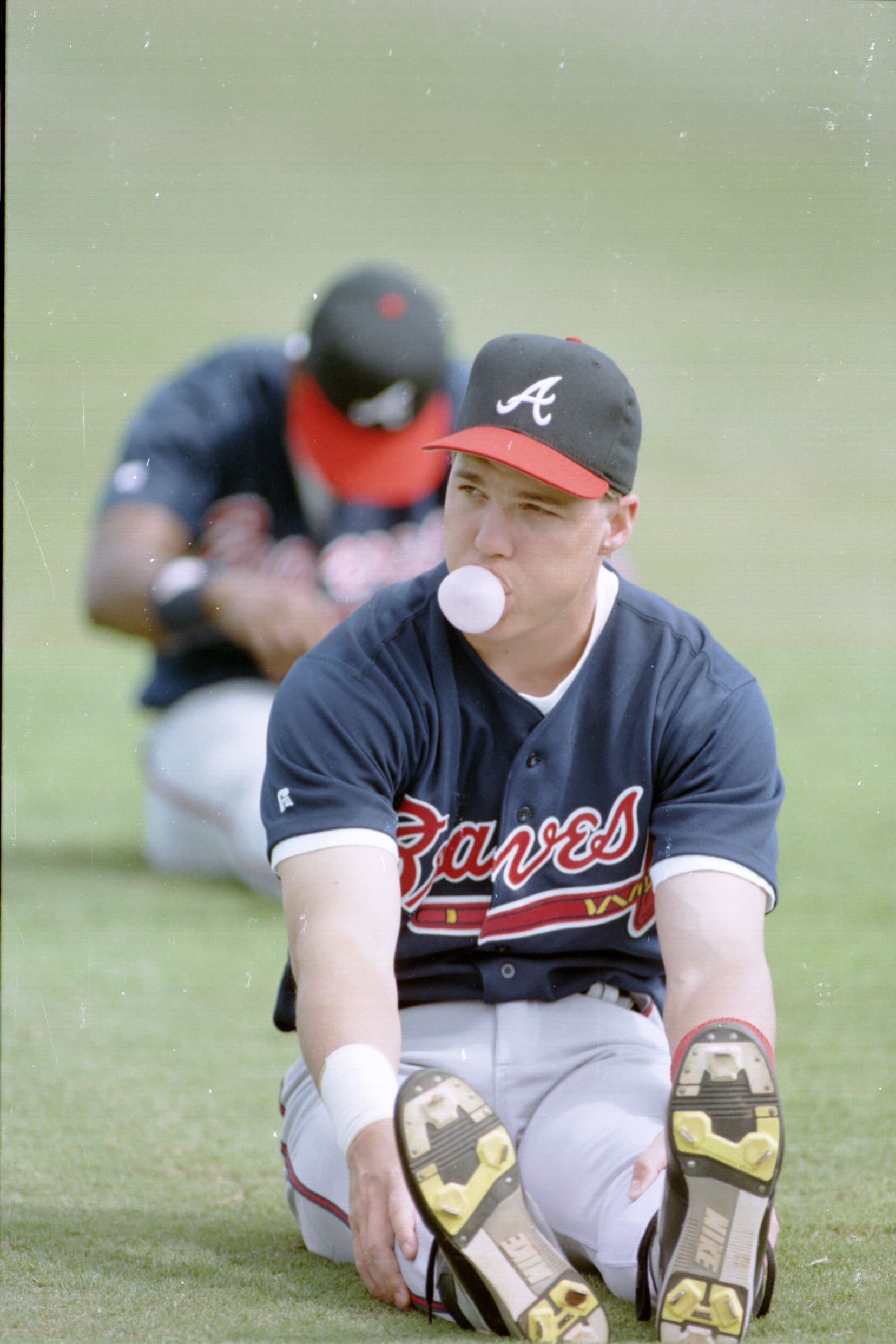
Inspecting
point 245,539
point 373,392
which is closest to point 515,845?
point 373,392

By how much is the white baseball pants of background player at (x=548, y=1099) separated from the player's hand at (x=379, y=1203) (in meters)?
0.16

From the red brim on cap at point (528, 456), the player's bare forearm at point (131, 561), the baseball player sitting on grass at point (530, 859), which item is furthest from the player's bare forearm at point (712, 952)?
the player's bare forearm at point (131, 561)

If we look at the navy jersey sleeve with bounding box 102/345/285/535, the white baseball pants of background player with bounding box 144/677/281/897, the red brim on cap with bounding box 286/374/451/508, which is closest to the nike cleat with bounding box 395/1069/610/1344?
the white baseball pants of background player with bounding box 144/677/281/897

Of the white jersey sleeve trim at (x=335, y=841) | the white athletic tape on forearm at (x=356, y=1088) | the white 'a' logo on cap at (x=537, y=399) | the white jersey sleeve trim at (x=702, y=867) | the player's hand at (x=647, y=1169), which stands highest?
the white 'a' logo on cap at (x=537, y=399)

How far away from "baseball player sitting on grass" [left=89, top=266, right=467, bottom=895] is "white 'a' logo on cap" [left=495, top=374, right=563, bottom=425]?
1590 millimetres

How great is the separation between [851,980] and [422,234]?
26.6ft

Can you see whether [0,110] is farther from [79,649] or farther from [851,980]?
[79,649]

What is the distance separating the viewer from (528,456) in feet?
4.25

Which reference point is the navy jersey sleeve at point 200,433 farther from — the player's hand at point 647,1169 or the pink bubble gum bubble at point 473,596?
the player's hand at point 647,1169

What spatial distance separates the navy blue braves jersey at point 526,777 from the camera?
1.35 m

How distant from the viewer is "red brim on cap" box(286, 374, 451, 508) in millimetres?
3029

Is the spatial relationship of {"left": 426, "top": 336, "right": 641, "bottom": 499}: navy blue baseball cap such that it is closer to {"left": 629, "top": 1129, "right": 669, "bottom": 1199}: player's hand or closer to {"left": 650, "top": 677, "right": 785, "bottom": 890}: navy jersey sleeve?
{"left": 650, "top": 677, "right": 785, "bottom": 890}: navy jersey sleeve

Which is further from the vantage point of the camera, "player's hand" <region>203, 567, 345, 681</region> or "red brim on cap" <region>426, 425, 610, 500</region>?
"player's hand" <region>203, 567, 345, 681</region>

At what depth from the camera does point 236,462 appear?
3229 mm
